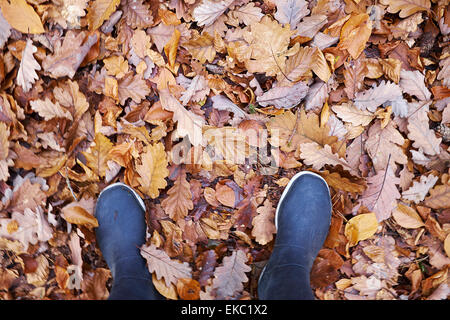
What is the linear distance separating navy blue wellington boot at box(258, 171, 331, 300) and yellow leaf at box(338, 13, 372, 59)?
0.58m

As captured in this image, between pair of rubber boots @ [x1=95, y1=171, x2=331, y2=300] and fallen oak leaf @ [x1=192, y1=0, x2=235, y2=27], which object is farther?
fallen oak leaf @ [x1=192, y1=0, x2=235, y2=27]

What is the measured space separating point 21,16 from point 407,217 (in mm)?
1902

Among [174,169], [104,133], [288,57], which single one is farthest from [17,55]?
[288,57]

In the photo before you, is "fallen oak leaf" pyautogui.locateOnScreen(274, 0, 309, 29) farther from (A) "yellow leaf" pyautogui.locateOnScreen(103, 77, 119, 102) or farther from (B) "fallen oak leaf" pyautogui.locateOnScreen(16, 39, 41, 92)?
(B) "fallen oak leaf" pyautogui.locateOnScreen(16, 39, 41, 92)

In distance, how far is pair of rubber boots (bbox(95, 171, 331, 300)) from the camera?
135 centimetres

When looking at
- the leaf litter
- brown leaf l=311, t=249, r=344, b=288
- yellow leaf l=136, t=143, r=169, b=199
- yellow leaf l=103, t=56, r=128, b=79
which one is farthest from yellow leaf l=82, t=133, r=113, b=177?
brown leaf l=311, t=249, r=344, b=288

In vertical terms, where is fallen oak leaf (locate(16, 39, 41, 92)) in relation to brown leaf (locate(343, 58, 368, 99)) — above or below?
above

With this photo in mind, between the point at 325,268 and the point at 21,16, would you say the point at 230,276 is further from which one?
the point at 21,16

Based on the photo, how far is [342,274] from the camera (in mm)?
1470

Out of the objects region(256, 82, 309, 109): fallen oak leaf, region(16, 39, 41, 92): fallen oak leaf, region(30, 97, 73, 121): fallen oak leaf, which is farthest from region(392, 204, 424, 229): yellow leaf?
region(16, 39, 41, 92): fallen oak leaf

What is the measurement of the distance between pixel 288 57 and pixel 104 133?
0.89 metres

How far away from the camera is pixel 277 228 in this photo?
1.48 meters

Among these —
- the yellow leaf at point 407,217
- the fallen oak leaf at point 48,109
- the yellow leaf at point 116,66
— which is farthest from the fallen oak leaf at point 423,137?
the fallen oak leaf at point 48,109
